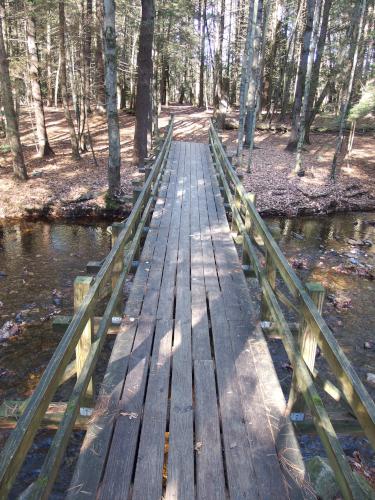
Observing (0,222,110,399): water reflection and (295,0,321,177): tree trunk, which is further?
(295,0,321,177): tree trunk

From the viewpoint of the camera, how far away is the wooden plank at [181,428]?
2.85 metres

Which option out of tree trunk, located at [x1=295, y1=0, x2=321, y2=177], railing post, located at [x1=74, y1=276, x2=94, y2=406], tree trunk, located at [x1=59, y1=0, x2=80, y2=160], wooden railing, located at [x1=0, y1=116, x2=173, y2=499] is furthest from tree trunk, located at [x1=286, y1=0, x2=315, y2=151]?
railing post, located at [x1=74, y1=276, x2=94, y2=406]

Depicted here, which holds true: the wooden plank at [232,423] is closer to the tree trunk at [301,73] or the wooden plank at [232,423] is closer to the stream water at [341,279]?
the stream water at [341,279]

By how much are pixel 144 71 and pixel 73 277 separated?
10.8 meters

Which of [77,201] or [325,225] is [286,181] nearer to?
[325,225]

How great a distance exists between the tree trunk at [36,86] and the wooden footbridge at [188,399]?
49.8 ft

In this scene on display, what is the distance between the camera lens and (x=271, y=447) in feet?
10.4

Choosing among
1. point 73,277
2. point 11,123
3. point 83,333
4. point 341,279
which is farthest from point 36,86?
point 83,333

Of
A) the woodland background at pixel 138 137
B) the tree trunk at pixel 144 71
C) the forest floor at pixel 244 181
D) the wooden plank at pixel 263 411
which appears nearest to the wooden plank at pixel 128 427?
the wooden plank at pixel 263 411

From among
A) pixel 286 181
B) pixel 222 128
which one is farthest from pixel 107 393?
pixel 222 128

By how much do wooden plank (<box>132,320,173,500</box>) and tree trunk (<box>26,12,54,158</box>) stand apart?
16889 millimetres

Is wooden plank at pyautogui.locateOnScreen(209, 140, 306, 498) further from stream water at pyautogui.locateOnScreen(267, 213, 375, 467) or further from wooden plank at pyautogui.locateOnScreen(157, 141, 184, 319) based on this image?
wooden plank at pyautogui.locateOnScreen(157, 141, 184, 319)

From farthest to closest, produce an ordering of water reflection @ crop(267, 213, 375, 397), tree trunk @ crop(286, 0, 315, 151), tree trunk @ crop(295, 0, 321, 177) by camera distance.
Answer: tree trunk @ crop(286, 0, 315, 151)
tree trunk @ crop(295, 0, 321, 177)
water reflection @ crop(267, 213, 375, 397)

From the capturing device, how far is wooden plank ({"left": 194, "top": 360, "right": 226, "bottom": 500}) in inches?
112
